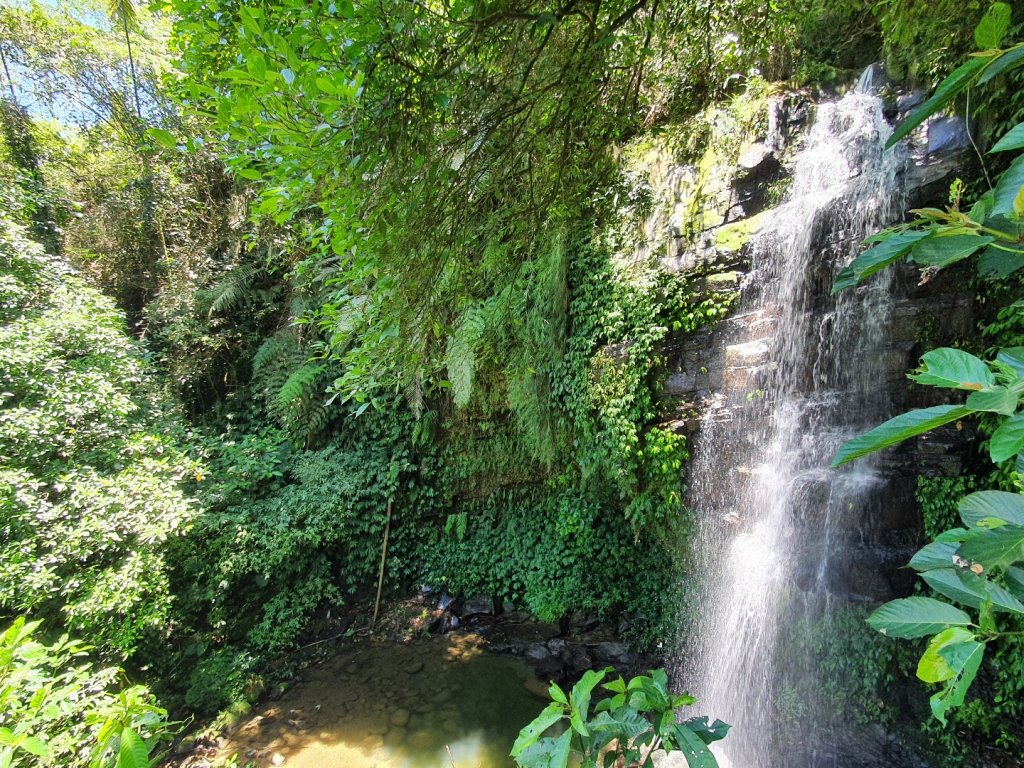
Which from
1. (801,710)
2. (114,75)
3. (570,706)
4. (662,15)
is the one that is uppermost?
(114,75)

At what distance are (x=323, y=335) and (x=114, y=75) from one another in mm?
7123

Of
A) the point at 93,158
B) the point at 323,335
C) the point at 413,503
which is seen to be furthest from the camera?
the point at 93,158

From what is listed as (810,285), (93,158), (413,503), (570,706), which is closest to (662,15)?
(810,285)

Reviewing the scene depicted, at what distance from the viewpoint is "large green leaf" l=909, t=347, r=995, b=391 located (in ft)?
1.91

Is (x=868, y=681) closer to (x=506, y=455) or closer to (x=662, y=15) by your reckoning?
(x=506, y=455)

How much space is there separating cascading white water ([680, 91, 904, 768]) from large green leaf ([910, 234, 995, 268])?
3670mm

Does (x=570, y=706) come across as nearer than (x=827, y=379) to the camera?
Yes

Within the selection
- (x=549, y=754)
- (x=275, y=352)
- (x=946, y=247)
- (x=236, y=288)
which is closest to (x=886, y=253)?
(x=946, y=247)

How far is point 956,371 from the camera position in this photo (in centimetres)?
61

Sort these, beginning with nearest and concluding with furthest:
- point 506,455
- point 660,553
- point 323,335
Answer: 1. point 660,553
2. point 506,455
3. point 323,335

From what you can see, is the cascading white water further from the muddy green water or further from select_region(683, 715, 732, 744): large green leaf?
select_region(683, 715, 732, 744): large green leaf

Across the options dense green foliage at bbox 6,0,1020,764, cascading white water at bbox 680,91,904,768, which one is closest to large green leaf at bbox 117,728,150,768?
dense green foliage at bbox 6,0,1020,764

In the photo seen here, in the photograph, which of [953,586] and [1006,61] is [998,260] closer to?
[1006,61]

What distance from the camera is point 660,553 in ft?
16.8
